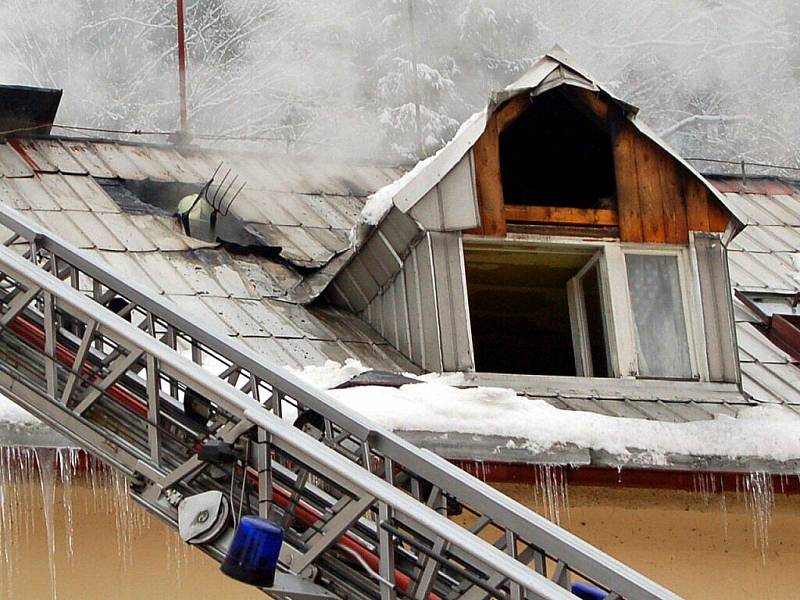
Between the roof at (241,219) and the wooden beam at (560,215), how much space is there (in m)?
0.99

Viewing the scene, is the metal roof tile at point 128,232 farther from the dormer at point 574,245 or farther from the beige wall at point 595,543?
the beige wall at point 595,543

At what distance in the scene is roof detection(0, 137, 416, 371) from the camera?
27.0 ft

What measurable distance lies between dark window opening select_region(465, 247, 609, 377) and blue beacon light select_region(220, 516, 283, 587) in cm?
366

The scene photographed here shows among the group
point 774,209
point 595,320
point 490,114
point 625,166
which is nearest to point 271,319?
point 490,114

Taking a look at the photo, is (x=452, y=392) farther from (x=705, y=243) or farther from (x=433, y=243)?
(x=705, y=243)

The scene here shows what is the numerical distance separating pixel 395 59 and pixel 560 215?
17506 millimetres

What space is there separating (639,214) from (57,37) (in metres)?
19.8

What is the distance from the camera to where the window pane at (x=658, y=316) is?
8.09m

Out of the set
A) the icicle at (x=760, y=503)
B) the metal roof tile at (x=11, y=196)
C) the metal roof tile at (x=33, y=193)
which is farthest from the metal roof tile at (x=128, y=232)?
the icicle at (x=760, y=503)

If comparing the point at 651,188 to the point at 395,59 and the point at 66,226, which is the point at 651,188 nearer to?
the point at 66,226

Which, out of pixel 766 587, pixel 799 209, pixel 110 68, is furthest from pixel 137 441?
pixel 110 68

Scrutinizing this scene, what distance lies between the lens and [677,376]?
26.5 feet

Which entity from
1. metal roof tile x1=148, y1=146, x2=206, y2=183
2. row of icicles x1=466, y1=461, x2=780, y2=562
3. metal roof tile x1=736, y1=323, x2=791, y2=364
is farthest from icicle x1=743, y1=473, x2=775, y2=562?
metal roof tile x1=148, y1=146, x2=206, y2=183

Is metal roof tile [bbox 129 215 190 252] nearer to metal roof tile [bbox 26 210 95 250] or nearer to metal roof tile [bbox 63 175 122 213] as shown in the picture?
metal roof tile [bbox 63 175 122 213]
